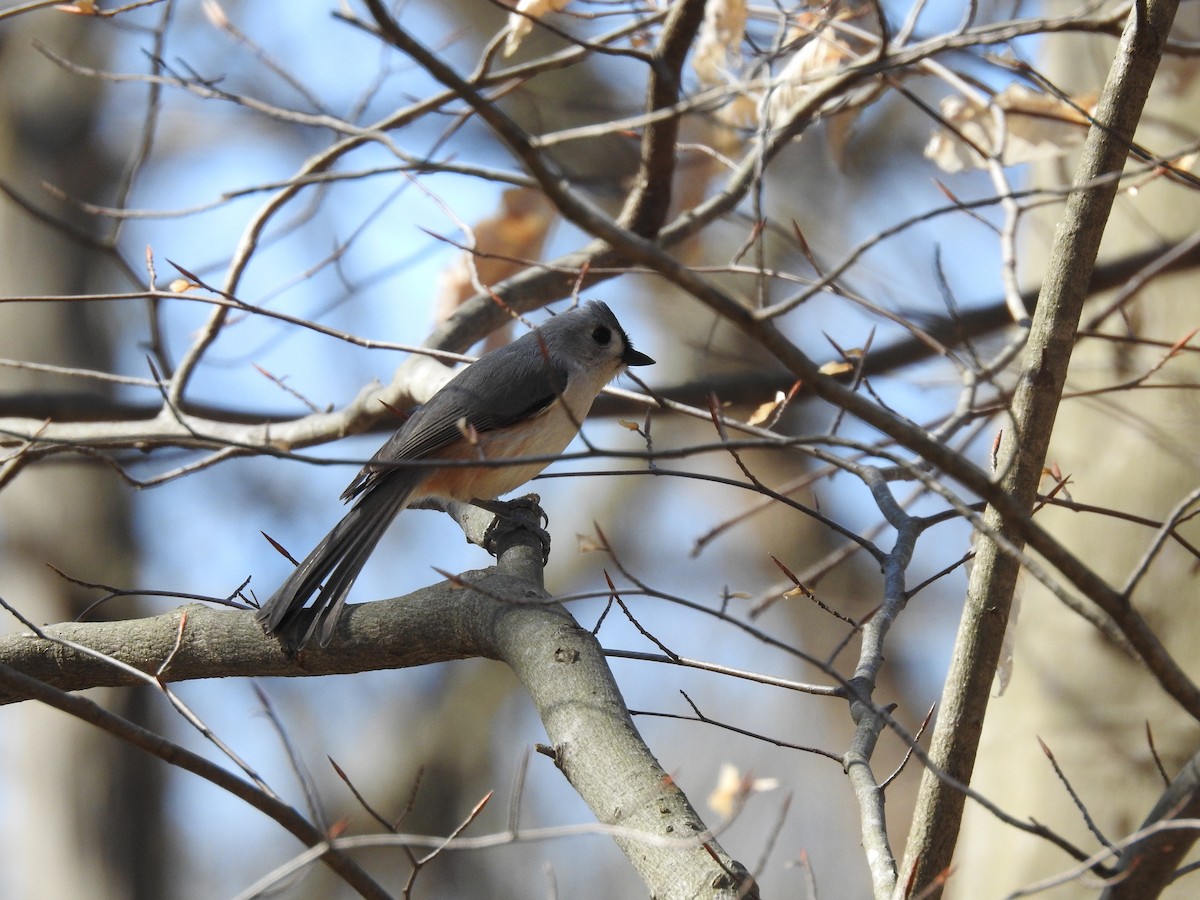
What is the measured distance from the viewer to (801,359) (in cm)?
122

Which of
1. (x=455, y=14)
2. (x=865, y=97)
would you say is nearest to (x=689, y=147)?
(x=865, y=97)

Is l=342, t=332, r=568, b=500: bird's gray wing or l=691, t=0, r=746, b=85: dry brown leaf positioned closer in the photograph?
l=691, t=0, r=746, b=85: dry brown leaf

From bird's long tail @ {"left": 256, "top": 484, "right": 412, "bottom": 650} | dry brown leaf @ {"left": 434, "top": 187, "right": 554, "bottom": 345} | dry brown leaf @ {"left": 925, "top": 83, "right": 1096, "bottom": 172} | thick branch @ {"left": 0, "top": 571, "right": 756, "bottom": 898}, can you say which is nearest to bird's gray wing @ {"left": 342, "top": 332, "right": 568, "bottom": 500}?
bird's long tail @ {"left": 256, "top": 484, "right": 412, "bottom": 650}

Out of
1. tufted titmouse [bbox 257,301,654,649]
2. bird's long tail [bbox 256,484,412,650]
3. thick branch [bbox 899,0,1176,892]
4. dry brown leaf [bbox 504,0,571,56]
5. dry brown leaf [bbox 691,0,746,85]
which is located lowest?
thick branch [bbox 899,0,1176,892]

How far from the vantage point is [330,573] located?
8.25 feet

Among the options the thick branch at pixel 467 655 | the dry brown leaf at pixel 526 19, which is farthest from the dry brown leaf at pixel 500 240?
the thick branch at pixel 467 655

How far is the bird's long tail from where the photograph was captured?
2.24m

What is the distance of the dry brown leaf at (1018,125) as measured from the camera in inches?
114

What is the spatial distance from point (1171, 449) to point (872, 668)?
76.7 inches

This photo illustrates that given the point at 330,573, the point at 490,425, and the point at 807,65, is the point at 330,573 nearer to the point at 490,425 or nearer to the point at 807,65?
the point at 490,425

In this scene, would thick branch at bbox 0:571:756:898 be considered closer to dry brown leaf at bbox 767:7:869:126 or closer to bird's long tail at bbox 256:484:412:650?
bird's long tail at bbox 256:484:412:650

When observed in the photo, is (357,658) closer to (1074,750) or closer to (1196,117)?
(1074,750)

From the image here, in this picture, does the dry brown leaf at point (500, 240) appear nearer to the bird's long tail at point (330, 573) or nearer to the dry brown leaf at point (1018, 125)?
the bird's long tail at point (330, 573)

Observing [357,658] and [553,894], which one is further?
[357,658]
